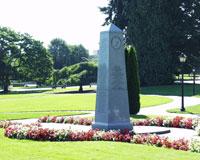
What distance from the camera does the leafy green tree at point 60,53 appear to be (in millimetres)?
136500

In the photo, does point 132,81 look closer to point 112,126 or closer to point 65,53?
point 112,126

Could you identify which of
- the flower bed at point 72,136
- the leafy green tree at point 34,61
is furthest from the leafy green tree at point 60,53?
the flower bed at point 72,136

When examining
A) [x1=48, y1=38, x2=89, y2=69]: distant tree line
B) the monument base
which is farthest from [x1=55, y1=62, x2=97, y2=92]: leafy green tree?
[x1=48, y1=38, x2=89, y2=69]: distant tree line

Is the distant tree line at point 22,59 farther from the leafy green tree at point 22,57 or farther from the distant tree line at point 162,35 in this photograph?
the distant tree line at point 162,35

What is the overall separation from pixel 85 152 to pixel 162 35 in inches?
1702

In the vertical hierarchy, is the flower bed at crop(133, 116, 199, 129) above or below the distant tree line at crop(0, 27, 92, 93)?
below

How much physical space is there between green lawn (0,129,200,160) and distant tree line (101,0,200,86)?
4100 cm

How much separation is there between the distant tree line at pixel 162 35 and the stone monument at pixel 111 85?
3664 cm

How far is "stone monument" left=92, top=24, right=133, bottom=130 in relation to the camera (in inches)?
651

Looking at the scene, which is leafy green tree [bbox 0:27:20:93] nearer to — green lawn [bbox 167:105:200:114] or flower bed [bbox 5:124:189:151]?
green lawn [bbox 167:105:200:114]

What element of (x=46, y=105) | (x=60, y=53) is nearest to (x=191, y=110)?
(x=46, y=105)

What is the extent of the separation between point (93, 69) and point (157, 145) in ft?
175

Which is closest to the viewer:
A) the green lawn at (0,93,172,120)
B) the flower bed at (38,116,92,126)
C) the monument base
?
the monument base

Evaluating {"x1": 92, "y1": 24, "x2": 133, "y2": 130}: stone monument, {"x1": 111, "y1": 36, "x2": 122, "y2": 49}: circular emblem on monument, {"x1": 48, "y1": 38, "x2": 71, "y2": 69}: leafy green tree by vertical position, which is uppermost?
{"x1": 48, "y1": 38, "x2": 71, "y2": 69}: leafy green tree
